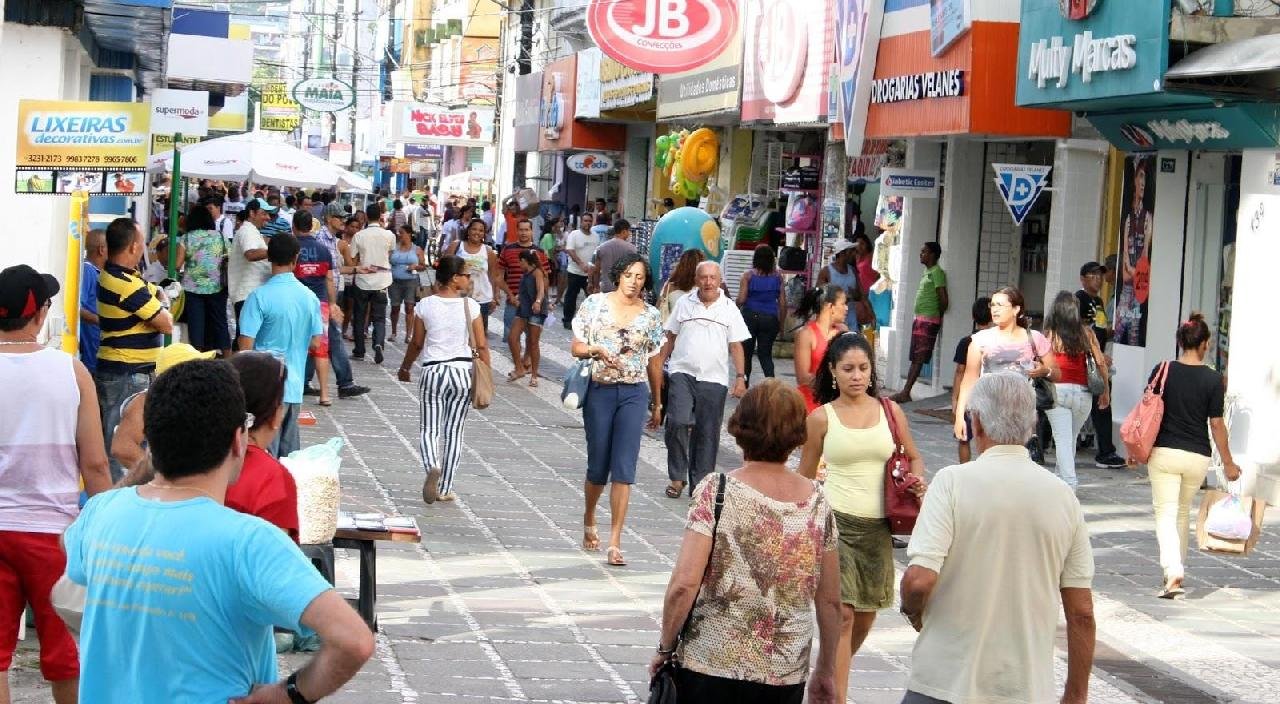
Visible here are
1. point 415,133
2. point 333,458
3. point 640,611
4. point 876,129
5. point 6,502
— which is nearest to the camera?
point 6,502

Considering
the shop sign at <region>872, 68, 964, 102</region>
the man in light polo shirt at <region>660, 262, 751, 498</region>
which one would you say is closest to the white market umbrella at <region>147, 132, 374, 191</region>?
the shop sign at <region>872, 68, 964, 102</region>

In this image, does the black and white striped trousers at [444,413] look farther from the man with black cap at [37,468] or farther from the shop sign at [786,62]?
the shop sign at [786,62]

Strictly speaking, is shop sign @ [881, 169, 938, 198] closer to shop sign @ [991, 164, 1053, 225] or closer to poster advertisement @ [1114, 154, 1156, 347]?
shop sign @ [991, 164, 1053, 225]

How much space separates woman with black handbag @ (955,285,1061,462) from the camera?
484 inches

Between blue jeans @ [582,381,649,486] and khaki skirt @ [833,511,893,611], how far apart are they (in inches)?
139

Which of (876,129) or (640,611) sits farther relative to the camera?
(876,129)

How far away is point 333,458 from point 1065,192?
12.5 meters

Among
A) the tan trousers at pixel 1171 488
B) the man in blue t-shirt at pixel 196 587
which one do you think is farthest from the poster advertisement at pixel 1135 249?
the man in blue t-shirt at pixel 196 587

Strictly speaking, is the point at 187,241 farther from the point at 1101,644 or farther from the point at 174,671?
the point at 174,671

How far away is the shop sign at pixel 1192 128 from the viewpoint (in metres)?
14.3

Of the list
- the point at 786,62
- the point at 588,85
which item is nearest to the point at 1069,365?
the point at 786,62

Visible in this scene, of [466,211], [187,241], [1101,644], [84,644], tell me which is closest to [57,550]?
[84,644]

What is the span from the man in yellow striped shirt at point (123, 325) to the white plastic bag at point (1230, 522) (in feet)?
19.2

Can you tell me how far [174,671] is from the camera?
362 cm
